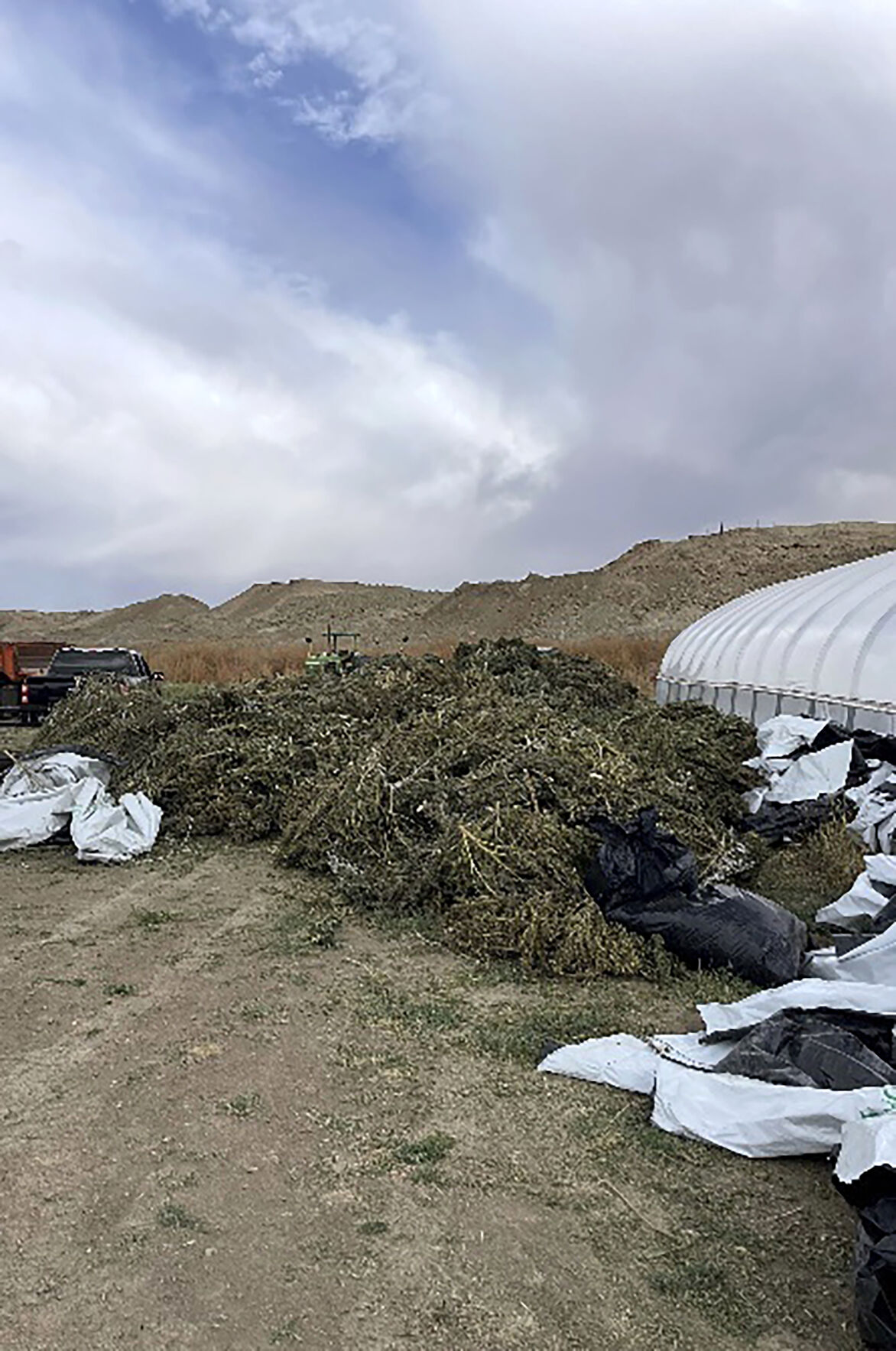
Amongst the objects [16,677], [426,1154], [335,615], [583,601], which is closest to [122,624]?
[335,615]

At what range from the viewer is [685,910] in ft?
18.9

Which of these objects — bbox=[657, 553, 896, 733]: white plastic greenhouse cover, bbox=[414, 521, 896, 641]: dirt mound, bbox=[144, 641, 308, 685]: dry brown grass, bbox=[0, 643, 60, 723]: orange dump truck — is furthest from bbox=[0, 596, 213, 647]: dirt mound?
bbox=[657, 553, 896, 733]: white plastic greenhouse cover

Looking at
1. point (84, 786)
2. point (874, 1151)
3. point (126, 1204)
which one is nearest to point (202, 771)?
point (84, 786)

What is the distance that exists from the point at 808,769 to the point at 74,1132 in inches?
277

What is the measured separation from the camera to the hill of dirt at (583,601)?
188 feet

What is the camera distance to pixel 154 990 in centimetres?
539

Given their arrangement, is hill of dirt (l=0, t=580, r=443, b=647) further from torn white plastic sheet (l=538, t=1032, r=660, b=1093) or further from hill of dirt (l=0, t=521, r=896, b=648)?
torn white plastic sheet (l=538, t=1032, r=660, b=1093)

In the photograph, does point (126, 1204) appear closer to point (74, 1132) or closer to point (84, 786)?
point (74, 1132)

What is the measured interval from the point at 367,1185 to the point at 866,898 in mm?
3695

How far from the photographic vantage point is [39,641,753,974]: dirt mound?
6195mm

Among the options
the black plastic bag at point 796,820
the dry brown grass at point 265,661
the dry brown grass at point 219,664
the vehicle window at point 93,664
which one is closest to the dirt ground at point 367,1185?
the black plastic bag at point 796,820

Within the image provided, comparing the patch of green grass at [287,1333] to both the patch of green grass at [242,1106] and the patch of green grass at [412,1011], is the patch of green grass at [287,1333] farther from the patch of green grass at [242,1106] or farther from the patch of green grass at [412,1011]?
the patch of green grass at [412,1011]

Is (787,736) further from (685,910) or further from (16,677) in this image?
(16,677)

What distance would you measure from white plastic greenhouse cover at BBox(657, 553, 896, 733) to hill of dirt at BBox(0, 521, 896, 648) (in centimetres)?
3802
